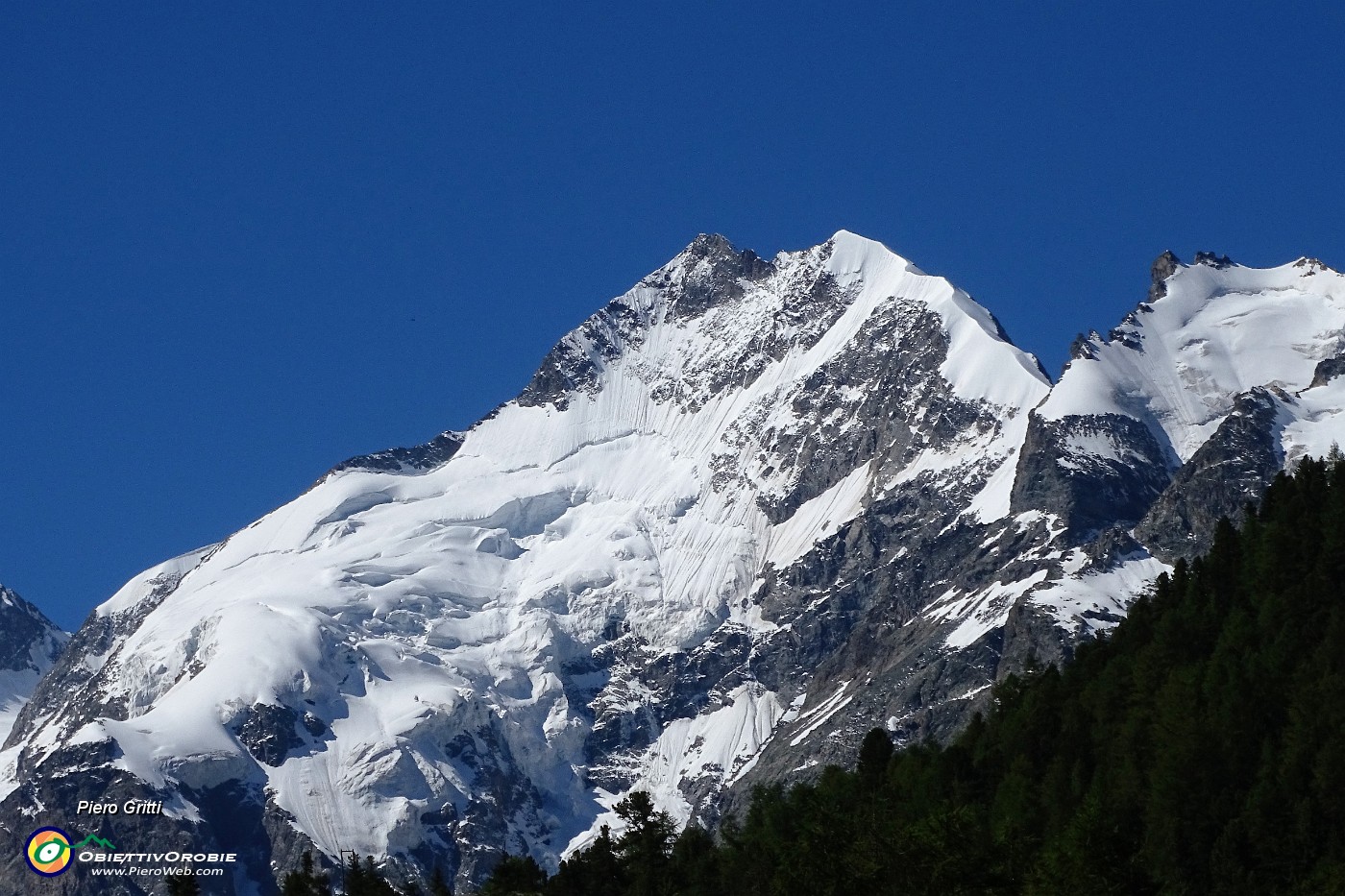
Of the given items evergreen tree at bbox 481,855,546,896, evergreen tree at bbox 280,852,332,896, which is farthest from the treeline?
evergreen tree at bbox 280,852,332,896

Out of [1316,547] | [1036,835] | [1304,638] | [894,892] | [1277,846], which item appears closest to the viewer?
[894,892]

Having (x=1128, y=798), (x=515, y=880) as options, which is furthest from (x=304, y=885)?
(x=1128, y=798)

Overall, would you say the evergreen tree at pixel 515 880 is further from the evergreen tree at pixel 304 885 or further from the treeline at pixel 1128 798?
the evergreen tree at pixel 304 885

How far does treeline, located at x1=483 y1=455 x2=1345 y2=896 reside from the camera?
134375mm

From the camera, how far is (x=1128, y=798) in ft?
556

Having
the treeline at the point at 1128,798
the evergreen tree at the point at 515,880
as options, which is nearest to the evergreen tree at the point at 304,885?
the evergreen tree at the point at 515,880

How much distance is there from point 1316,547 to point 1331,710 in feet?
103

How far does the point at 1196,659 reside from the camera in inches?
7520

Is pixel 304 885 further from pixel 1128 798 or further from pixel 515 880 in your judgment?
pixel 1128 798

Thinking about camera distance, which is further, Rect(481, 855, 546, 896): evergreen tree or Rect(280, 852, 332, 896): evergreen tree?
Rect(481, 855, 546, 896): evergreen tree

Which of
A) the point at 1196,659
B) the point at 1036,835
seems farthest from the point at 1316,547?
the point at 1036,835

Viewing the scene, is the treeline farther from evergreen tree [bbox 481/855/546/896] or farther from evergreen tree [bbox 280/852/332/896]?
evergreen tree [bbox 280/852/332/896]

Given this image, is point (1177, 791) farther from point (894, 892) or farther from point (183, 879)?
point (183, 879)

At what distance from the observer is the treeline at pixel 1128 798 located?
134375mm
